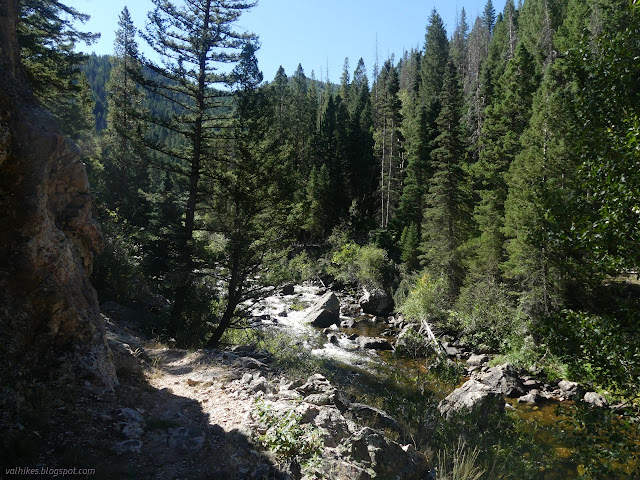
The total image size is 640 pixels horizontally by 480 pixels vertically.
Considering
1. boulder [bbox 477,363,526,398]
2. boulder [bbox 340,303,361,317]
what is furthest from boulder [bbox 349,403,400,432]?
boulder [bbox 340,303,361,317]

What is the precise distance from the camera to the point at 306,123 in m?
54.8

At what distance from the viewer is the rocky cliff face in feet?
17.1

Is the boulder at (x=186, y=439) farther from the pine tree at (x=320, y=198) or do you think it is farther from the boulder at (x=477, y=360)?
the pine tree at (x=320, y=198)

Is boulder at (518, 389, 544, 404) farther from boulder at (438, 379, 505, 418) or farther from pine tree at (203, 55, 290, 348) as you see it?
pine tree at (203, 55, 290, 348)

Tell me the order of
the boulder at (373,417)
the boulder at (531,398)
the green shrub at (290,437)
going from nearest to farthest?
the green shrub at (290,437) → the boulder at (373,417) → the boulder at (531,398)

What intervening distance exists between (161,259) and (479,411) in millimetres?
12934

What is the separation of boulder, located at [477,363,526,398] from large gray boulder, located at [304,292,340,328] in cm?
912

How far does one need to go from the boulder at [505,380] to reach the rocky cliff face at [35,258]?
1238 cm

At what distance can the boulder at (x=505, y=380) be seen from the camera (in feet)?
42.6

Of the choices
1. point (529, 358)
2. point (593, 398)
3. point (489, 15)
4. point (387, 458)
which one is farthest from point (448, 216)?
point (489, 15)

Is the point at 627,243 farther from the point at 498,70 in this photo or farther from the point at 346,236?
the point at 498,70

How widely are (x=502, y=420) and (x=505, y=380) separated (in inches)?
198

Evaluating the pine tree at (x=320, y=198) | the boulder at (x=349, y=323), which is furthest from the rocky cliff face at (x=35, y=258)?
the pine tree at (x=320, y=198)

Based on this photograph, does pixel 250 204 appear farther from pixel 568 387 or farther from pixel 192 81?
pixel 568 387
